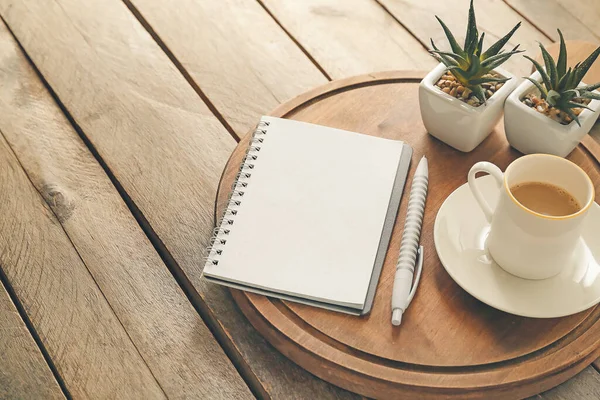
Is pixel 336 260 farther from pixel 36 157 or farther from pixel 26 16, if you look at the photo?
pixel 26 16

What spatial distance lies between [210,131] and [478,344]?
0.55 m

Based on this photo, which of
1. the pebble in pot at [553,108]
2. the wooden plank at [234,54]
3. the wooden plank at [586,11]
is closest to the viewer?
the pebble in pot at [553,108]

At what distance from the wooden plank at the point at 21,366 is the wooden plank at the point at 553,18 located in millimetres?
980

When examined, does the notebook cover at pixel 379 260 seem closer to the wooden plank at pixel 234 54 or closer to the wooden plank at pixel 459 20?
the wooden plank at pixel 234 54

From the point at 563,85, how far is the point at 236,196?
410mm

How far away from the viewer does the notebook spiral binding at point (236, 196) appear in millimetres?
813

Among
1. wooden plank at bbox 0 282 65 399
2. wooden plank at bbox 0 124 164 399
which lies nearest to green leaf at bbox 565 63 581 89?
wooden plank at bbox 0 124 164 399

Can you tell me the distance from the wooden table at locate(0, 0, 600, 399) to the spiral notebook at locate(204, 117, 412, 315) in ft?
0.28

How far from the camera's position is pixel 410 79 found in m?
1.00

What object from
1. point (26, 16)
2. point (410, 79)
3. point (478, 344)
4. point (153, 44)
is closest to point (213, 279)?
point (478, 344)

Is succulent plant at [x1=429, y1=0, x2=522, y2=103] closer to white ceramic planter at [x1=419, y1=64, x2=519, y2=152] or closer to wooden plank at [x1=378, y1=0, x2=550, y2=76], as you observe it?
white ceramic planter at [x1=419, y1=64, x2=519, y2=152]

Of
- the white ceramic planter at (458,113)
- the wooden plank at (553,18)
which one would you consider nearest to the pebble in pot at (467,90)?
the white ceramic planter at (458,113)

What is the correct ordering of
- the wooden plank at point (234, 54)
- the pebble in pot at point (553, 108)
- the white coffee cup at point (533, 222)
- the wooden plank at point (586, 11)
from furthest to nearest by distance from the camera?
the wooden plank at point (586, 11)
the wooden plank at point (234, 54)
the pebble in pot at point (553, 108)
the white coffee cup at point (533, 222)

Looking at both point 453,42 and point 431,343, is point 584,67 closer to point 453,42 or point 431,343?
point 453,42
